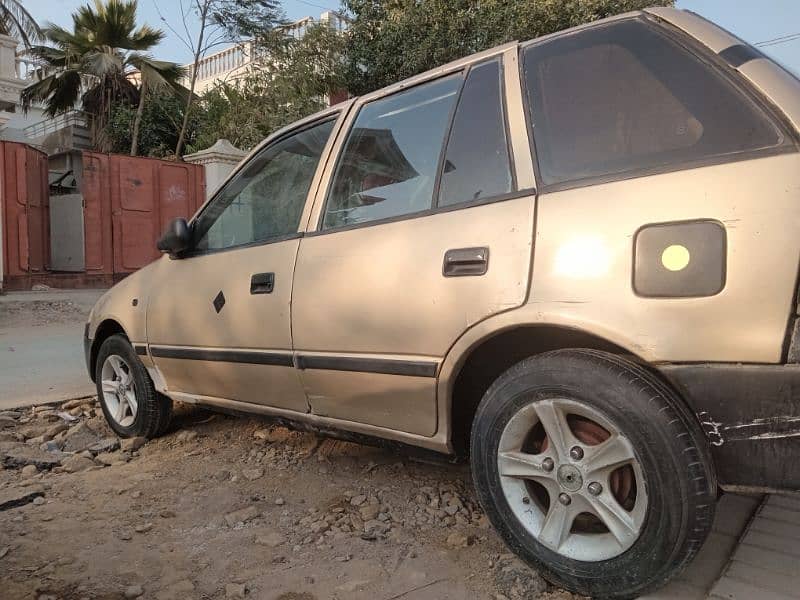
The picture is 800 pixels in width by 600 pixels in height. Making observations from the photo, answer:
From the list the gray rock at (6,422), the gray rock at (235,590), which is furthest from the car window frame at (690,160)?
the gray rock at (6,422)

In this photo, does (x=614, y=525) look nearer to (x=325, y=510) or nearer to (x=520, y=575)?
(x=520, y=575)

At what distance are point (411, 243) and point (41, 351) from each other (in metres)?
5.90

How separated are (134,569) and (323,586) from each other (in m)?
0.74

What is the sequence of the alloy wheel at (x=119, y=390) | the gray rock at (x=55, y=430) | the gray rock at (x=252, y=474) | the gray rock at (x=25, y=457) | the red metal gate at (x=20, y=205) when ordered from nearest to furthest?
the gray rock at (x=252, y=474) < the gray rock at (x=25, y=457) < the alloy wheel at (x=119, y=390) < the gray rock at (x=55, y=430) < the red metal gate at (x=20, y=205)

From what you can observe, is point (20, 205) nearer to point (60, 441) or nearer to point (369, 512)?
point (60, 441)

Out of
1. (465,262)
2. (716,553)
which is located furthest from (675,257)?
(716,553)

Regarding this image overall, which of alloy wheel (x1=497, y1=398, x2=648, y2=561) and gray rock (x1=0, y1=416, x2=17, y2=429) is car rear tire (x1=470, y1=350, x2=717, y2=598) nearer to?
alloy wheel (x1=497, y1=398, x2=648, y2=561)

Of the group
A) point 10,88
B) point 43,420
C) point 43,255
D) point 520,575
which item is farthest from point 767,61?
point 43,255

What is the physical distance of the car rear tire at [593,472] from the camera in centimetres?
177

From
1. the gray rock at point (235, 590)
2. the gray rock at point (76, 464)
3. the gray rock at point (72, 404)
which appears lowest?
the gray rock at point (235, 590)

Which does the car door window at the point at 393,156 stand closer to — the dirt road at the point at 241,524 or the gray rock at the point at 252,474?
the dirt road at the point at 241,524

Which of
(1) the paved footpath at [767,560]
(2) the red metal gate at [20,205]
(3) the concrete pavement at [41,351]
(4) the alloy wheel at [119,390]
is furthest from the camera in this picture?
(2) the red metal gate at [20,205]

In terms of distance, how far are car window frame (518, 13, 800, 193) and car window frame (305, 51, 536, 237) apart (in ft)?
0.26

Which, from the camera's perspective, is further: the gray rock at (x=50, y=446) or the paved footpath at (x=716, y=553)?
the gray rock at (x=50, y=446)
